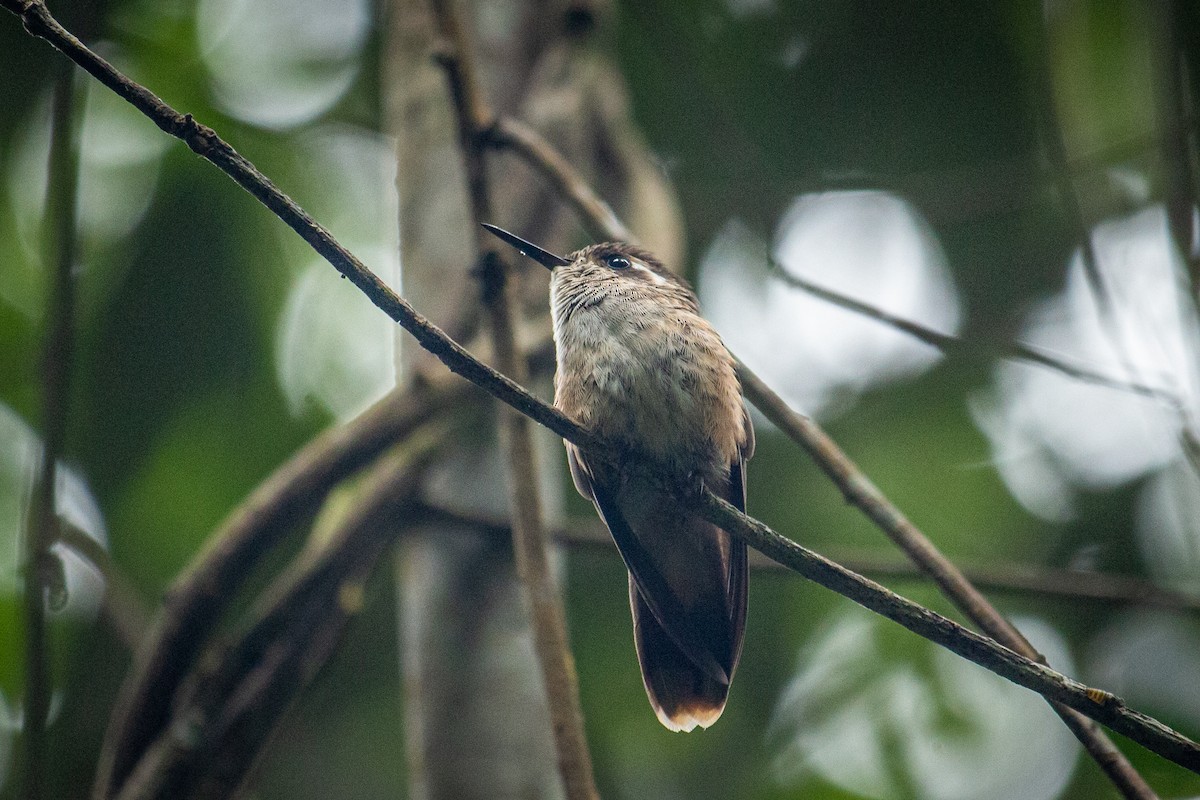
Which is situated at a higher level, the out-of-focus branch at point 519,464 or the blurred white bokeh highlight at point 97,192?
the blurred white bokeh highlight at point 97,192

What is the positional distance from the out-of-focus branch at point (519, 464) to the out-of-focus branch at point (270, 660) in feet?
2.67

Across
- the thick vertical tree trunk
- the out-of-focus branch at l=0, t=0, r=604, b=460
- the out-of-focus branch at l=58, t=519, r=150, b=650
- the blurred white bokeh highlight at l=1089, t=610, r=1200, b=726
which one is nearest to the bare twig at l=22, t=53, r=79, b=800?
the out-of-focus branch at l=58, t=519, r=150, b=650

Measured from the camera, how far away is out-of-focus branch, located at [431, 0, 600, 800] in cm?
269

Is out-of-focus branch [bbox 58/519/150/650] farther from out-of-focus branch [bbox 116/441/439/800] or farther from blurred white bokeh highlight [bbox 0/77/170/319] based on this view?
blurred white bokeh highlight [bbox 0/77/170/319]

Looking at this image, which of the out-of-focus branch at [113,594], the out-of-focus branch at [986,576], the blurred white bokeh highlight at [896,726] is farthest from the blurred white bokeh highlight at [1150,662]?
the out-of-focus branch at [113,594]

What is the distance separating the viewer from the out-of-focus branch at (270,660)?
351 centimetres

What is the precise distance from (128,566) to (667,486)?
3621 millimetres

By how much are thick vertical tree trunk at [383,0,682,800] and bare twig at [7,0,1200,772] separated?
156 cm

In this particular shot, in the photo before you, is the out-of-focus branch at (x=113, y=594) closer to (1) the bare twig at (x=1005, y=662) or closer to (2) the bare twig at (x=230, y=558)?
(2) the bare twig at (x=230, y=558)

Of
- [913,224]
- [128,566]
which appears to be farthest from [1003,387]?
[128,566]

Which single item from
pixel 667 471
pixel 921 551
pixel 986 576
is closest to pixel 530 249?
pixel 667 471

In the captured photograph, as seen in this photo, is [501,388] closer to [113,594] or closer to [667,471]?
[667,471]

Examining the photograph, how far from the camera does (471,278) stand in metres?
3.39

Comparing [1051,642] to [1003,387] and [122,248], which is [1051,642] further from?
[122,248]
